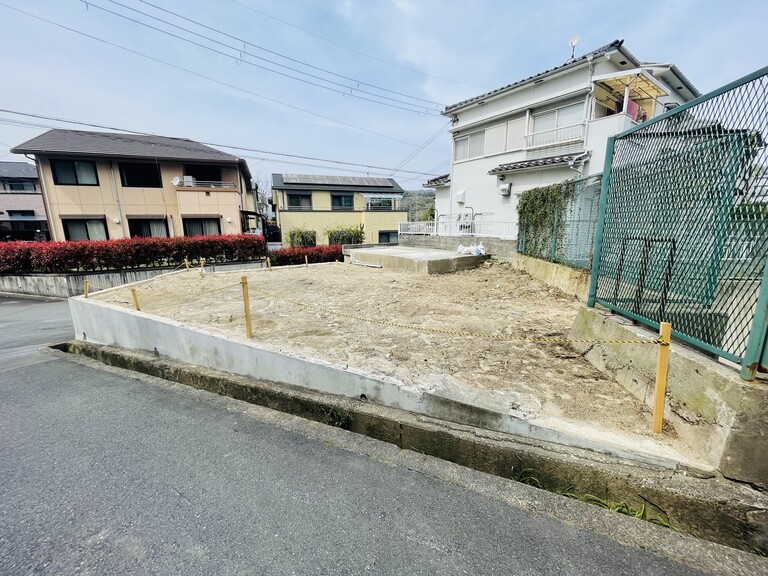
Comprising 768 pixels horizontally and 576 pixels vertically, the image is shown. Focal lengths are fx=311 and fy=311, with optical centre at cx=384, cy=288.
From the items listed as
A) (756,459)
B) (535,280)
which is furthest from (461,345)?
(535,280)

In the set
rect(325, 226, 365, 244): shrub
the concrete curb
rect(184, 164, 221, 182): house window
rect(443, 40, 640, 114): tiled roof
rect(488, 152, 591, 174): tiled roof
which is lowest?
the concrete curb

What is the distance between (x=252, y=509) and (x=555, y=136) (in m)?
14.2

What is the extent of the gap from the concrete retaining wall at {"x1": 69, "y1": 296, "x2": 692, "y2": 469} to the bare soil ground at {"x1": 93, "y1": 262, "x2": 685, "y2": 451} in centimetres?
13

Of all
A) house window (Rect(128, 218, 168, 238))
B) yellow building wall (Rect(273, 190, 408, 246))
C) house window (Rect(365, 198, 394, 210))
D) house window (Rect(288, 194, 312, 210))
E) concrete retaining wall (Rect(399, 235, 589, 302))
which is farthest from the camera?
house window (Rect(365, 198, 394, 210))

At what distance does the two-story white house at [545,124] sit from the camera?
34.6 ft

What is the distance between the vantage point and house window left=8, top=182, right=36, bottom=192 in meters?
25.0

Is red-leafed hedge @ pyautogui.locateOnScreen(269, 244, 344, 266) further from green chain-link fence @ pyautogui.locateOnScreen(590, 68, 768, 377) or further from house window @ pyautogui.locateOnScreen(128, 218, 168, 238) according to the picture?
green chain-link fence @ pyautogui.locateOnScreen(590, 68, 768, 377)

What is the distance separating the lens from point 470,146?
1491cm

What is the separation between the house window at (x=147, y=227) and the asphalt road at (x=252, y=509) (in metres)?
15.0

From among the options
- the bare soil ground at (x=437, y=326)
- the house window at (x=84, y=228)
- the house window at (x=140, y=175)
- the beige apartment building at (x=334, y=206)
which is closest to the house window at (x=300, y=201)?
the beige apartment building at (x=334, y=206)

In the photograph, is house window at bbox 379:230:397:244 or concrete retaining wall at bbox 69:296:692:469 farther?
house window at bbox 379:230:397:244

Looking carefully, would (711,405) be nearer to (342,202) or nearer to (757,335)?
(757,335)

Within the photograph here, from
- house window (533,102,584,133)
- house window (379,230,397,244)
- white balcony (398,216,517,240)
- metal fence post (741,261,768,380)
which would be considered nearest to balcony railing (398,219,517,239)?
white balcony (398,216,517,240)

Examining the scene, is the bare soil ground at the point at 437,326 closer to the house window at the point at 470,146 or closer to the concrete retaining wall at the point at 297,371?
the concrete retaining wall at the point at 297,371
